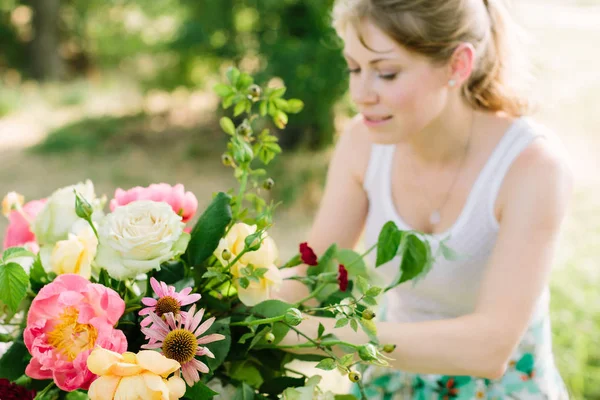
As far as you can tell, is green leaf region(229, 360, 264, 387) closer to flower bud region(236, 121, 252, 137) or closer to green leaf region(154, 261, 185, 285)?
green leaf region(154, 261, 185, 285)

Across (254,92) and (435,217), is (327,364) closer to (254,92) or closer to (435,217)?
(254,92)

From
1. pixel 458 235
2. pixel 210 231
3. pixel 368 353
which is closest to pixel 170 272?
pixel 210 231

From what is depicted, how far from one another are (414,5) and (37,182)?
4.49 m

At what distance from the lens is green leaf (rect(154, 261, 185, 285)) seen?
851 mm

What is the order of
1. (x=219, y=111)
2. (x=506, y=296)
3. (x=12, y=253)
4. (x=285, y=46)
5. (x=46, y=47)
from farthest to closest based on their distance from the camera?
(x=46, y=47), (x=219, y=111), (x=285, y=46), (x=506, y=296), (x=12, y=253)

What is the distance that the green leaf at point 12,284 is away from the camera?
0.75m

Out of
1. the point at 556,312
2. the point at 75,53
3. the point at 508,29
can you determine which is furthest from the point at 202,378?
the point at 75,53

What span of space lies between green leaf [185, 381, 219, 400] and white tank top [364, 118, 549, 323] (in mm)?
681

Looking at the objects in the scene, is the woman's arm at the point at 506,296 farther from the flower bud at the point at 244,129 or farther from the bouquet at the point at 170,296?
the flower bud at the point at 244,129

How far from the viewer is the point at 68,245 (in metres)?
0.82

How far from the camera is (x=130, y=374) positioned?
0.67m

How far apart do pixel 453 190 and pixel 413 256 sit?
2.12ft

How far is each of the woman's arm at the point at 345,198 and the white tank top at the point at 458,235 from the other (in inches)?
1.0

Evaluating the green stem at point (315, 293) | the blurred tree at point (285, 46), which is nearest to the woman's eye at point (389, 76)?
the green stem at point (315, 293)
